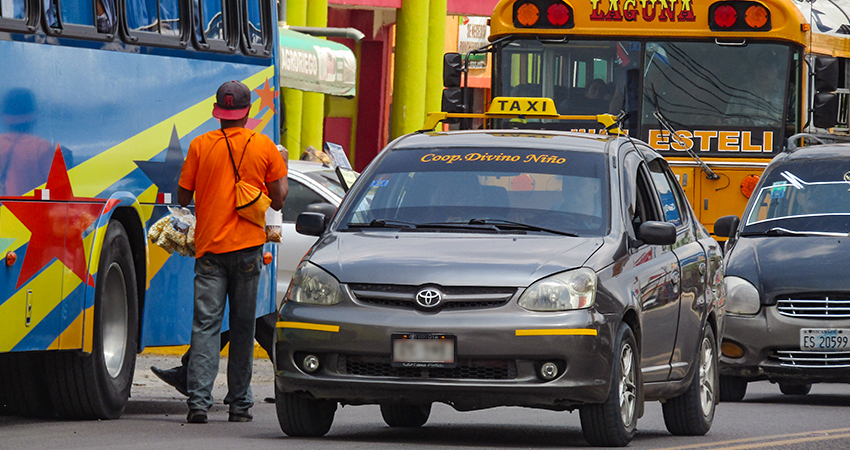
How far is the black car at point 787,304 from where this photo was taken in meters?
11.7

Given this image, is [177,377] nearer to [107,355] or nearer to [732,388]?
[107,355]

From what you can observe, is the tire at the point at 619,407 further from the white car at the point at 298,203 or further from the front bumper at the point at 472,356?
the white car at the point at 298,203

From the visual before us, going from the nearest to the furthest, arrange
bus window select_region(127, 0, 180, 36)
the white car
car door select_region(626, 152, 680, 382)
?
car door select_region(626, 152, 680, 382)
bus window select_region(127, 0, 180, 36)
the white car

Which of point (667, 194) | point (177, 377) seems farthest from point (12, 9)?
point (667, 194)

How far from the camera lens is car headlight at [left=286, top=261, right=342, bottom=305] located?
785cm

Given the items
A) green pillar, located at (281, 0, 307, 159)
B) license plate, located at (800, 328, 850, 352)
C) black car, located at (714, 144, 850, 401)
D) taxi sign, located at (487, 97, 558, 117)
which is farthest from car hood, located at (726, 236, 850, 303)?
green pillar, located at (281, 0, 307, 159)

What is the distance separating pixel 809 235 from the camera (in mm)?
12477

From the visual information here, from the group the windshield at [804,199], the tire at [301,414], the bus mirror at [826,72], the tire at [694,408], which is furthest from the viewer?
the bus mirror at [826,72]

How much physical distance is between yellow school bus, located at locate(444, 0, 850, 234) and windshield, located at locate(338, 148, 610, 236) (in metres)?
5.71

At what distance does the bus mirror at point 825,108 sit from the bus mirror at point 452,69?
3.27 meters

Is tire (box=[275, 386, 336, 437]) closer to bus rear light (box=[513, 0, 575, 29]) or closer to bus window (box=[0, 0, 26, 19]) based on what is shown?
bus window (box=[0, 0, 26, 19])

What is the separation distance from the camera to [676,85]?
14930 millimetres

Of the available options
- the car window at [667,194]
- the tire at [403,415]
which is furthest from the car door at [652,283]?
the tire at [403,415]

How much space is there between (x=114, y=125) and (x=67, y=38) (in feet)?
2.36
